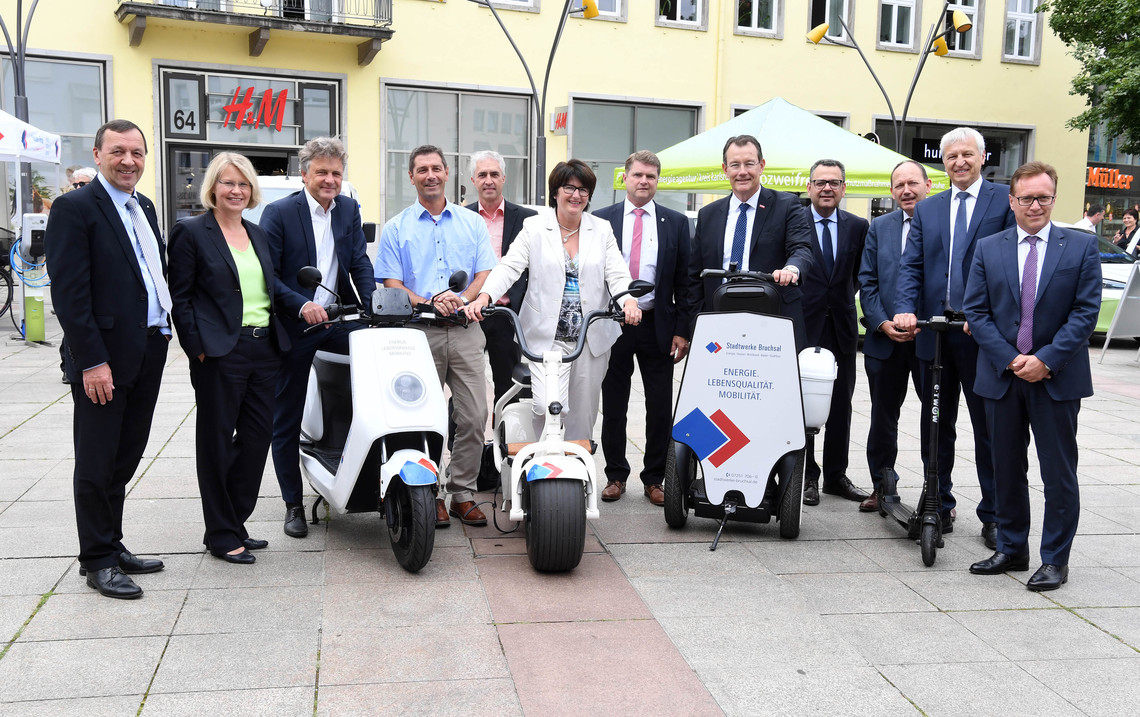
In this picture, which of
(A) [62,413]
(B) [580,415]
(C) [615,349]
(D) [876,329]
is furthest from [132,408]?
(A) [62,413]

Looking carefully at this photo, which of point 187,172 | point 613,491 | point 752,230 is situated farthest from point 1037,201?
point 187,172

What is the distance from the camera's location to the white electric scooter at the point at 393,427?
460 centimetres

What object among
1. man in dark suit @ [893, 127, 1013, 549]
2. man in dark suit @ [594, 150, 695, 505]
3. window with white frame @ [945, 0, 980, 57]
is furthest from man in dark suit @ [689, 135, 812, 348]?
window with white frame @ [945, 0, 980, 57]

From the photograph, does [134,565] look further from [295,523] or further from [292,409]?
[292,409]

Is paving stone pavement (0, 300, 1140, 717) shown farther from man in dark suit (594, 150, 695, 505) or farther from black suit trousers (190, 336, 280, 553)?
man in dark suit (594, 150, 695, 505)

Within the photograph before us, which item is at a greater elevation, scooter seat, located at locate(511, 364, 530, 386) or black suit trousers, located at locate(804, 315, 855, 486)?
scooter seat, located at locate(511, 364, 530, 386)

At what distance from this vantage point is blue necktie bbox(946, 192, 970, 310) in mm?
5395

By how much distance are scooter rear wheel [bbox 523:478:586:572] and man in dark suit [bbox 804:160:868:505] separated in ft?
6.65

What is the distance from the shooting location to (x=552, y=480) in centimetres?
466

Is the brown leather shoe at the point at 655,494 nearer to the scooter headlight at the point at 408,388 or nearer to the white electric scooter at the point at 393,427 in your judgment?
the white electric scooter at the point at 393,427

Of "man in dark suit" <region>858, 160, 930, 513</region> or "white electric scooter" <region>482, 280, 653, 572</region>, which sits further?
"man in dark suit" <region>858, 160, 930, 513</region>

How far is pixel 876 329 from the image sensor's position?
5.78 meters

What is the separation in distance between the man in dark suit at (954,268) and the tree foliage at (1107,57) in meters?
18.7

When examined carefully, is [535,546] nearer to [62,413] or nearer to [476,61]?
[62,413]
